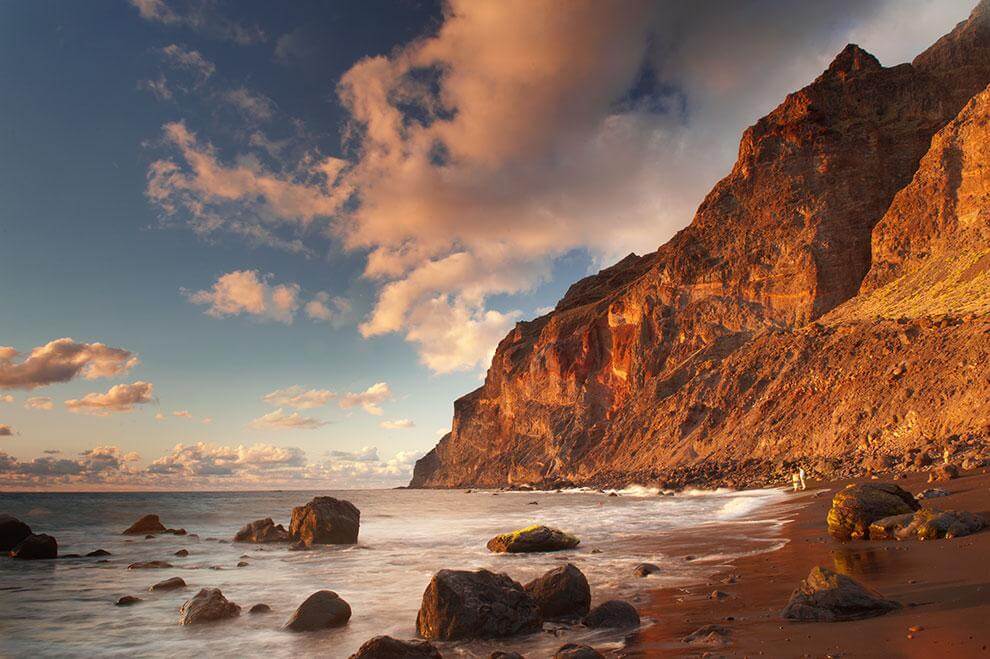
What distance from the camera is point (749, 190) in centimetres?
6619

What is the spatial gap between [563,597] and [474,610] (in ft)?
5.10

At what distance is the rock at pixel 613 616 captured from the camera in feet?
25.9

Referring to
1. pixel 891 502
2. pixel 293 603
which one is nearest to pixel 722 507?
pixel 891 502

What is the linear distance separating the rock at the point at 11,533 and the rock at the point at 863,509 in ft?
90.2

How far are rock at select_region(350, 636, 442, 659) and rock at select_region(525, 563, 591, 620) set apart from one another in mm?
2637

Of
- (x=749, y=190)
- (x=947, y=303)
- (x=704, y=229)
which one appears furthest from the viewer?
(x=704, y=229)

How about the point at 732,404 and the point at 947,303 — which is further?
the point at 732,404

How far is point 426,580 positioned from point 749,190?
212 ft

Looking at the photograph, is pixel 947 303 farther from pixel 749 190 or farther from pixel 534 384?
pixel 534 384

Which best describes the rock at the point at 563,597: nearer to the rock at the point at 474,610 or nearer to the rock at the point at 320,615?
the rock at the point at 474,610

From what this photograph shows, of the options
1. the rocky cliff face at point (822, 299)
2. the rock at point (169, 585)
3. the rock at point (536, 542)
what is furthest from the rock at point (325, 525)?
the rocky cliff face at point (822, 299)

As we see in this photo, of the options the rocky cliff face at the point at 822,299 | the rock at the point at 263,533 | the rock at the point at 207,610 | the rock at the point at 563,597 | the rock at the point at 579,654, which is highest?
the rocky cliff face at the point at 822,299

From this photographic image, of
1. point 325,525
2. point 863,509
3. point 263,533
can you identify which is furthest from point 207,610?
point 263,533

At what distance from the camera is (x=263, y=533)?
26219mm
